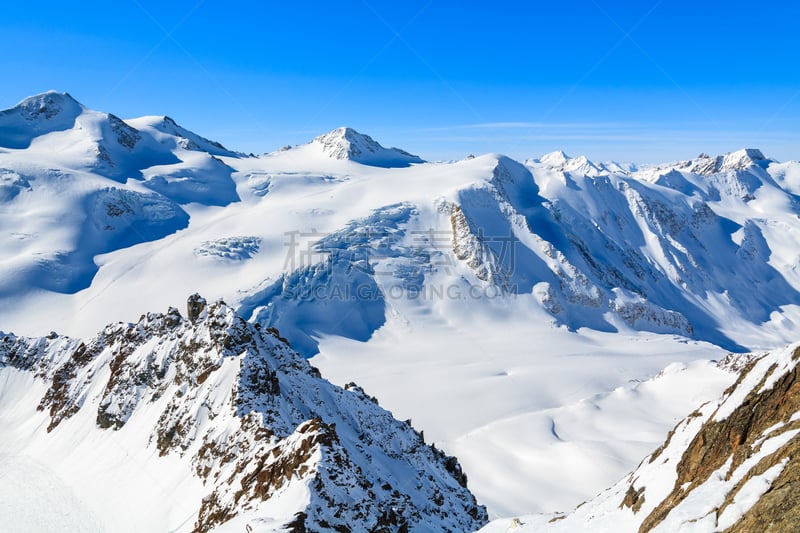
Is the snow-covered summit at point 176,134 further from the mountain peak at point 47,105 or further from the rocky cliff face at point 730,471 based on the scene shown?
the rocky cliff face at point 730,471

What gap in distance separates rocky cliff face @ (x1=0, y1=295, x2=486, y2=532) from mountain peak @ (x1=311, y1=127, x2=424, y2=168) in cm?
13065

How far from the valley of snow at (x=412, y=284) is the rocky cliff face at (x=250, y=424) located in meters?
3.38

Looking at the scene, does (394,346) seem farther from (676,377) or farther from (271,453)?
(271,453)

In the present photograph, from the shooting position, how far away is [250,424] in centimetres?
2700

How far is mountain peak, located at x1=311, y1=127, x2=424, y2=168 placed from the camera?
556 feet

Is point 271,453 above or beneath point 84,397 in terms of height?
above

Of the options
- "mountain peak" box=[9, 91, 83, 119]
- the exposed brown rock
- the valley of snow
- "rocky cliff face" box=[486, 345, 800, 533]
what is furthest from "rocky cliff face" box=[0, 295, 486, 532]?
"mountain peak" box=[9, 91, 83, 119]

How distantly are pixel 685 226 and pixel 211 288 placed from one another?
567 feet

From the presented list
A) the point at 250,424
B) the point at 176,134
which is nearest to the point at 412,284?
the point at 250,424

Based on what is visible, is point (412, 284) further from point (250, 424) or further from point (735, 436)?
point (735, 436)

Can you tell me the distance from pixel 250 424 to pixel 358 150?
153282mm

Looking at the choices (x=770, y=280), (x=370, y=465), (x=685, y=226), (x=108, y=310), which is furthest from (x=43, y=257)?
(x=770, y=280)

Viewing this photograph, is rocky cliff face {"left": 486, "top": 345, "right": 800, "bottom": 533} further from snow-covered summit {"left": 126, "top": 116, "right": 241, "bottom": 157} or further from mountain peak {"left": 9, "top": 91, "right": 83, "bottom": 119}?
mountain peak {"left": 9, "top": 91, "right": 83, "bottom": 119}

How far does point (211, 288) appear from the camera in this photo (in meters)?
88.4
